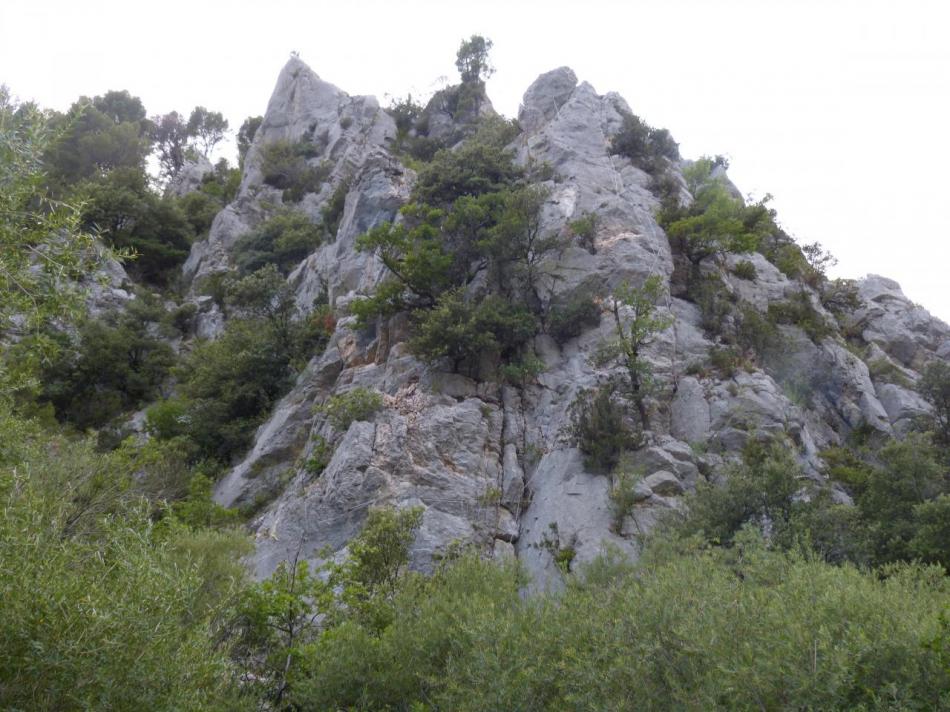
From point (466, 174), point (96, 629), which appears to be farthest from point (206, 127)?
point (96, 629)

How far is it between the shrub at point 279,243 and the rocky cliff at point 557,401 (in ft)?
13.7

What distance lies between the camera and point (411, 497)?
1716 centimetres

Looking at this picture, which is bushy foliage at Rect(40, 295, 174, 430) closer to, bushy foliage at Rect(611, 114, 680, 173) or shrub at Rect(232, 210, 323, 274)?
shrub at Rect(232, 210, 323, 274)

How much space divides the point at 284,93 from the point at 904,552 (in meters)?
52.3

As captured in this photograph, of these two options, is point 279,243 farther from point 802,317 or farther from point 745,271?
point 802,317

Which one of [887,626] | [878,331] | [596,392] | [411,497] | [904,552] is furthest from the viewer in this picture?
[878,331]

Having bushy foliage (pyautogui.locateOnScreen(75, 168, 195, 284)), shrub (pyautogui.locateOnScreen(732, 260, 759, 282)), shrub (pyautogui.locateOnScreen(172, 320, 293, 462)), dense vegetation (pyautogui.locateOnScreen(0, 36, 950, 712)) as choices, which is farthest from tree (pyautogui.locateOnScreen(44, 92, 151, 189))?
shrub (pyautogui.locateOnScreen(732, 260, 759, 282))

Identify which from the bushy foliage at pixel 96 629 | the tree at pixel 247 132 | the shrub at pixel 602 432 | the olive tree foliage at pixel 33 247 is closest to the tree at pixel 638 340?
the shrub at pixel 602 432

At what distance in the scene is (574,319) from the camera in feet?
73.7

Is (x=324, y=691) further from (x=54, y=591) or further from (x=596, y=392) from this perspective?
(x=596, y=392)

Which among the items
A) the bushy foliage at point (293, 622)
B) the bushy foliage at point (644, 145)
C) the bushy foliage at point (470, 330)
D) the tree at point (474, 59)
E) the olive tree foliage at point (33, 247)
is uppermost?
the tree at point (474, 59)

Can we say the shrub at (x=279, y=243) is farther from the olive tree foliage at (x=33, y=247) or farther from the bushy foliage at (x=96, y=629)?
the olive tree foliage at (x=33, y=247)

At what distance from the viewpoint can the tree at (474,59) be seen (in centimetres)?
4328

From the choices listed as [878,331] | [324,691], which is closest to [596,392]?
[324,691]
